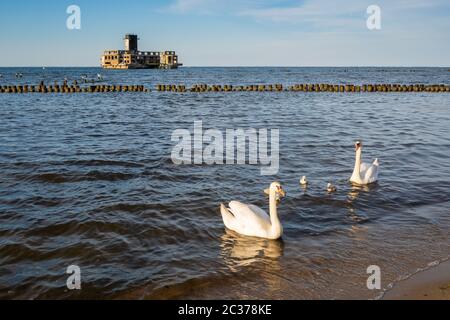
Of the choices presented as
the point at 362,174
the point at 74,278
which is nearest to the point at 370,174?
the point at 362,174

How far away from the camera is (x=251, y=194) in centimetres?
1257

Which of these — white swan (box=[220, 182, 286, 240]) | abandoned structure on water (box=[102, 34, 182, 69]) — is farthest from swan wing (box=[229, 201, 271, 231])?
abandoned structure on water (box=[102, 34, 182, 69])

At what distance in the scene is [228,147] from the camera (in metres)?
19.5

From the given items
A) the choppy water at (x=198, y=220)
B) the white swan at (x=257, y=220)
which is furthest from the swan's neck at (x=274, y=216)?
the choppy water at (x=198, y=220)

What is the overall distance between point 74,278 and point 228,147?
12.6m

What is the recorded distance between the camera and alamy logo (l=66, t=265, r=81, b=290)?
7.32 m

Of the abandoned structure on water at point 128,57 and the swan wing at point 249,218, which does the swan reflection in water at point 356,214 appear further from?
the abandoned structure on water at point 128,57

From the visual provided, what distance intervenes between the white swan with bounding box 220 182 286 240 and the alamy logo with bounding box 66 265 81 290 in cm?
349

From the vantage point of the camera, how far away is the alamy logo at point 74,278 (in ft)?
24.0

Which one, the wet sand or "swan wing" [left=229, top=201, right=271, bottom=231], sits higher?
"swan wing" [left=229, top=201, right=271, bottom=231]

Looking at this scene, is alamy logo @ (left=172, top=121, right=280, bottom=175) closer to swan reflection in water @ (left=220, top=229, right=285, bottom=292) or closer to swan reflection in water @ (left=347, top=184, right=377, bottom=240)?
swan reflection in water @ (left=347, top=184, right=377, bottom=240)

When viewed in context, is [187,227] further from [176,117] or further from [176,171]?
[176,117]

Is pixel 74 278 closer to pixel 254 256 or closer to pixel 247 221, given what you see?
pixel 254 256

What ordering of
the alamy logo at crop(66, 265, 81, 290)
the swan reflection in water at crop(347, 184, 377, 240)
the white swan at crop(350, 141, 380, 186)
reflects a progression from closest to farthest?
the alamy logo at crop(66, 265, 81, 290), the swan reflection in water at crop(347, 184, 377, 240), the white swan at crop(350, 141, 380, 186)
